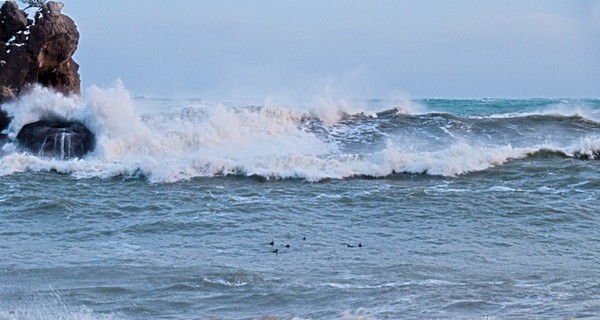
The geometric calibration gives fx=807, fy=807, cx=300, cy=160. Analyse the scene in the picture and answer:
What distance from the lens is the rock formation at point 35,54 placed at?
693 inches

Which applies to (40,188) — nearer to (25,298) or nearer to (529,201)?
(25,298)

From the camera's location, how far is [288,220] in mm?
11883

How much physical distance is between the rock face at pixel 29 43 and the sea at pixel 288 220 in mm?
518

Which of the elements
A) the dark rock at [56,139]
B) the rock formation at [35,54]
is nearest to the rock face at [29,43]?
the rock formation at [35,54]

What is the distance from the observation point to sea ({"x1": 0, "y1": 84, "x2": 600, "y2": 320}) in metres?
7.84

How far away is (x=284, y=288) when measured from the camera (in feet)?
27.0

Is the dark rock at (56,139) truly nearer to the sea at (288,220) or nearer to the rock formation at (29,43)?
the sea at (288,220)

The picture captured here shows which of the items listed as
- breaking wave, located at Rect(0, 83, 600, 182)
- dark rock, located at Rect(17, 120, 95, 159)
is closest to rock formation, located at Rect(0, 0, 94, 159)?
dark rock, located at Rect(17, 120, 95, 159)

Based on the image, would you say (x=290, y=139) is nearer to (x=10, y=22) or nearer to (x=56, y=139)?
(x=56, y=139)

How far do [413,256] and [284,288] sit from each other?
2055 mm

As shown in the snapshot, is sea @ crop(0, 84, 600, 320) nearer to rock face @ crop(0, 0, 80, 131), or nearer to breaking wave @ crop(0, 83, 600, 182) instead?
breaking wave @ crop(0, 83, 600, 182)

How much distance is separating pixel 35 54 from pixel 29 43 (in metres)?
0.27

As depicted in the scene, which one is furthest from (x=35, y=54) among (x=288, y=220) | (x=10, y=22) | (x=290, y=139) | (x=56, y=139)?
(x=288, y=220)

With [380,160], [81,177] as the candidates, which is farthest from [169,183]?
[380,160]
